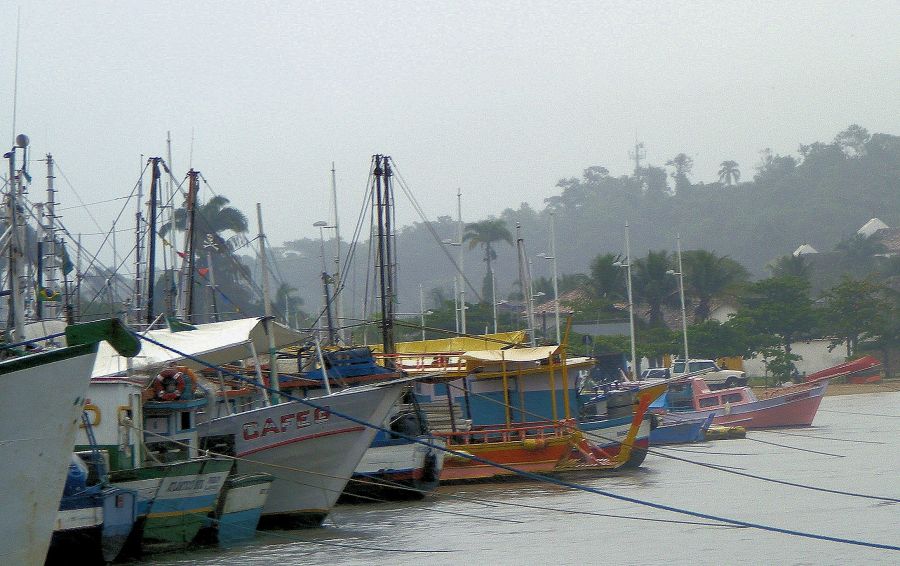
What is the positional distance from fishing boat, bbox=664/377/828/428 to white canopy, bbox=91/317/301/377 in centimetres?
2129

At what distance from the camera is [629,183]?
168 m

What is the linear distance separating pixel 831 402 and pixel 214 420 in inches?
1571

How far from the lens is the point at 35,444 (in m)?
11.5

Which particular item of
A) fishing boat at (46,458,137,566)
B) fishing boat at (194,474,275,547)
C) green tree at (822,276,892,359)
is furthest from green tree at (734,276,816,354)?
fishing boat at (46,458,137,566)

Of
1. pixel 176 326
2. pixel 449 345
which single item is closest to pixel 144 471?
pixel 176 326

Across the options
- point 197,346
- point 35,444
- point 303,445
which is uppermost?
point 197,346

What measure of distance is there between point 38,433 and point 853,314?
56609 mm

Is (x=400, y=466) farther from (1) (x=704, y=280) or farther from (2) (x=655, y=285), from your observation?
(1) (x=704, y=280)

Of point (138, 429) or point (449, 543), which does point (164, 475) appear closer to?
point (138, 429)

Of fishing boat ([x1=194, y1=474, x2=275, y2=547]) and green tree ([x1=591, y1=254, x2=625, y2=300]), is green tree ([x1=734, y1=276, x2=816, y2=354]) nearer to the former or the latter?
green tree ([x1=591, y1=254, x2=625, y2=300])

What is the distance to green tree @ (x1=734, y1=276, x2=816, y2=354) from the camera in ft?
199

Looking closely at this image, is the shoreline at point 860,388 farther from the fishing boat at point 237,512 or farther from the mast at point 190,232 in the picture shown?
the fishing boat at point 237,512

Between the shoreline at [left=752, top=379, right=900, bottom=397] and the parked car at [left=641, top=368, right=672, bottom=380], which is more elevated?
the parked car at [left=641, top=368, right=672, bottom=380]

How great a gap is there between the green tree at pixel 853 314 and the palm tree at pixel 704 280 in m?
6.57
